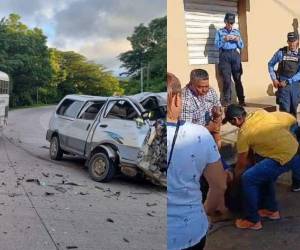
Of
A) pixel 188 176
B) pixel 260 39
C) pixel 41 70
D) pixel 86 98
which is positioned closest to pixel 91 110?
pixel 86 98

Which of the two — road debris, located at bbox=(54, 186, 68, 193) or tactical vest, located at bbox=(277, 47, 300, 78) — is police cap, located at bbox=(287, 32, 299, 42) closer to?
tactical vest, located at bbox=(277, 47, 300, 78)

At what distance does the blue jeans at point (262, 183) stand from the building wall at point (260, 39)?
199mm

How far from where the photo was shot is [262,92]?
1097mm

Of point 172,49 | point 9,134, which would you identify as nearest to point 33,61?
point 9,134

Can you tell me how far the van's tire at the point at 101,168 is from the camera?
83 centimetres

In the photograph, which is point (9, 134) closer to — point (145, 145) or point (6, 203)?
point (6, 203)

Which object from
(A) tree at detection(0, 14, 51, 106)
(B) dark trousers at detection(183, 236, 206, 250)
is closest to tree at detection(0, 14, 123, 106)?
(A) tree at detection(0, 14, 51, 106)

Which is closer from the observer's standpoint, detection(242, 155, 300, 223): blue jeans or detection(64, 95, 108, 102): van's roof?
detection(64, 95, 108, 102): van's roof

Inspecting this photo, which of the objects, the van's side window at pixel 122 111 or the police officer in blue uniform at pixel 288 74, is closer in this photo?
the van's side window at pixel 122 111

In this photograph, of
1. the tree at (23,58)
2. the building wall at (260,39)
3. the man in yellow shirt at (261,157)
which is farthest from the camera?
the man in yellow shirt at (261,157)

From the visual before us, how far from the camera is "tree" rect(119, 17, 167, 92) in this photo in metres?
0.87

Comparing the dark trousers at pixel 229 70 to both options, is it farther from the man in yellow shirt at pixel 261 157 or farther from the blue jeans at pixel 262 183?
the blue jeans at pixel 262 183

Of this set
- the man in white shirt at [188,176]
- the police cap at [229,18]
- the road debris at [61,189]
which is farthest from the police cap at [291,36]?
the road debris at [61,189]

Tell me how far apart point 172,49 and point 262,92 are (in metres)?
0.35
